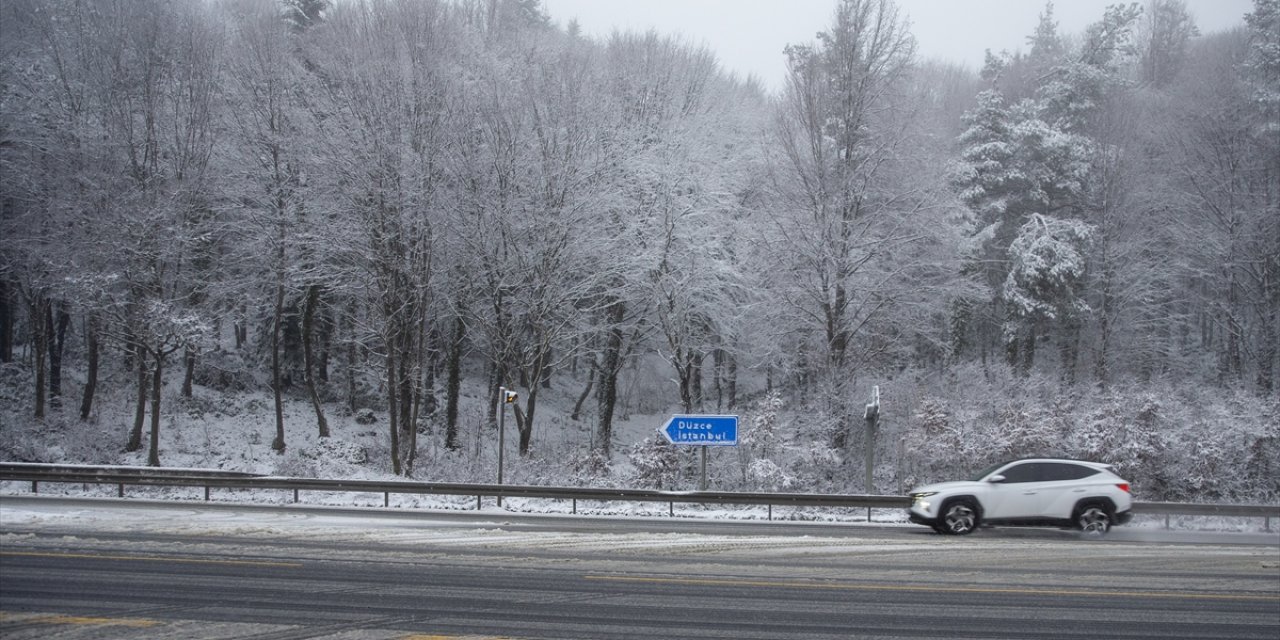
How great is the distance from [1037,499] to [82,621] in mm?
16140

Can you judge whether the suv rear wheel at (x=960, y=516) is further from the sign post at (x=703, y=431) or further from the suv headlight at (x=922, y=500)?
the sign post at (x=703, y=431)

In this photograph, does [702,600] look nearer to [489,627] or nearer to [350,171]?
[489,627]

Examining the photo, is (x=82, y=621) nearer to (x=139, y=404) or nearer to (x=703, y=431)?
(x=703, y=431)

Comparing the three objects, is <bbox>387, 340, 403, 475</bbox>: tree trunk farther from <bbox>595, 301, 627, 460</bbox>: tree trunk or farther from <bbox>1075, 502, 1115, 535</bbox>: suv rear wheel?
<bbox>1075, 502, 1115, 535</bbox>: suv rear wheel

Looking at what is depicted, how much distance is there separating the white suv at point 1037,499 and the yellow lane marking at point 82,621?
1397 centimetres

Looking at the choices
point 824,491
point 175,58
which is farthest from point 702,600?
point 175,58

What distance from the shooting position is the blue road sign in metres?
22.8

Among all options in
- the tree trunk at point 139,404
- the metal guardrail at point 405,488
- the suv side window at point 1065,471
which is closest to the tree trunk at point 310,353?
the tree trunk at point 139,404

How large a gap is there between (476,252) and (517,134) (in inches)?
168

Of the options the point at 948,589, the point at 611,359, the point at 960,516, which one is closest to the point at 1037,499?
the point at 960,516

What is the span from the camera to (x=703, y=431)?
2302 cm

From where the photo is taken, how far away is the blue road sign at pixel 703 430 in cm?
2283

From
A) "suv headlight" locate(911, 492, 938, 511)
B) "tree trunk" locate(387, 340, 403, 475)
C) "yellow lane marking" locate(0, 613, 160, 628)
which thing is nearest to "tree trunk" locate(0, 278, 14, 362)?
"tree trunk" locate(387, 340, 403, 475)

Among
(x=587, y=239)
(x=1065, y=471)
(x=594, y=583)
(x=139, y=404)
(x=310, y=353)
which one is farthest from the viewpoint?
(x=310, y=353)
